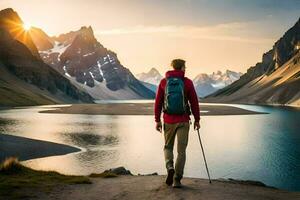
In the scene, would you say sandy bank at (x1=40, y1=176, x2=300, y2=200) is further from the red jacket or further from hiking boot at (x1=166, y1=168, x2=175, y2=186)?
the red jacket

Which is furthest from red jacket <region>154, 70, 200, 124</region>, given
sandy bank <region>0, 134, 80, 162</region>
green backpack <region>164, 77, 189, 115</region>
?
sandy bank <region>0, 134, 80, 162</region>

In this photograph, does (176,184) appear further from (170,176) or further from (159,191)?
(159,191)

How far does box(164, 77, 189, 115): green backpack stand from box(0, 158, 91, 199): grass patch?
5049 mm

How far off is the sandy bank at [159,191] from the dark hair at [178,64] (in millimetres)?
4515

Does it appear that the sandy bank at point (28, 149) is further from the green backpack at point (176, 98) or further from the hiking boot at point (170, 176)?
the green backpack at point (176, 98)

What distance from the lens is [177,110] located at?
1520 cm

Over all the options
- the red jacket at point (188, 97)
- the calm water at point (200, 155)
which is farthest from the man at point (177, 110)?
the calm water at point (200, 155)

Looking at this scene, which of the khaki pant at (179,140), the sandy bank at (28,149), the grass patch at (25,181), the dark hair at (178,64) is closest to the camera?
the grass patch at (25,181)

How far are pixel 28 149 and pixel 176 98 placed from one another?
113ft

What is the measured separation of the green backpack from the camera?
1519cm

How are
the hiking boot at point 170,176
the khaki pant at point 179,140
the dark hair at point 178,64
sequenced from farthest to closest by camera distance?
the dark hair at point 178,64 < the hiking boot at point 170,176 < the khaki pant at point 179,140

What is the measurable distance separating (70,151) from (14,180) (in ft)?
105

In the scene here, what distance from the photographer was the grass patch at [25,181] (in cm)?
1454

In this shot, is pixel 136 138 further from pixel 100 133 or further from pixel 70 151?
pixel 70 151
